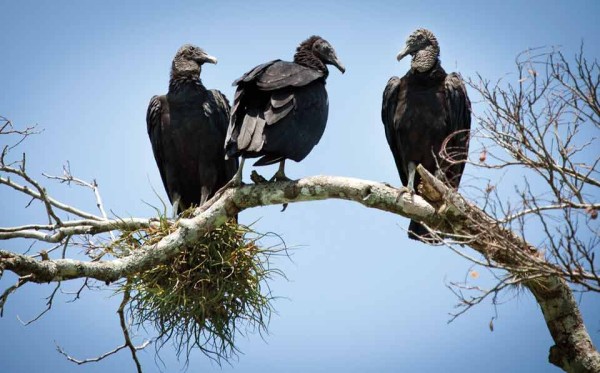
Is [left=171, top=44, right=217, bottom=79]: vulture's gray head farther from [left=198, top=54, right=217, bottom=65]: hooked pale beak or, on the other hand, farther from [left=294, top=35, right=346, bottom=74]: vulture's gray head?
[left=294, top=35, right=346, bottom=74]: vulture's gray head

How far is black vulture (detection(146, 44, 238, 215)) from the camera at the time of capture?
5430mm

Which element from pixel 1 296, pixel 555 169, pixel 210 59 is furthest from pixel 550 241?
pixel 210 59

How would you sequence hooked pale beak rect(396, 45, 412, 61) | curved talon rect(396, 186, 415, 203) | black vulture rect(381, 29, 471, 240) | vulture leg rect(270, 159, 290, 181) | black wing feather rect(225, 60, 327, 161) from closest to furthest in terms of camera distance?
curved talon rect(396, 186, 415, 203), black wing feather rect(225, 60, 327, 161), vulture leg rect(270, 159, 290, 181), black vulture rect(381, 29, 471, 240), hooked pale beak rect(396, 45, 412, 61)

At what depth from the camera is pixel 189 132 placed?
5.41 m

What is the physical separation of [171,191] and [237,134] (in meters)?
1.22

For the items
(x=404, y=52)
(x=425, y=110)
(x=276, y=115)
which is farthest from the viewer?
(x=404, y=52)

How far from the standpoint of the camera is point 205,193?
5457mm

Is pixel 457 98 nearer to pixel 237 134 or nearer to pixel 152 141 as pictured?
pixel 237 134

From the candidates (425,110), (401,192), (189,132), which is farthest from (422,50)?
(189,132)

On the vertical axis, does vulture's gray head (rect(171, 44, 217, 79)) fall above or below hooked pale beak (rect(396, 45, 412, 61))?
above

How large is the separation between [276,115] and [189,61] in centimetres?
133

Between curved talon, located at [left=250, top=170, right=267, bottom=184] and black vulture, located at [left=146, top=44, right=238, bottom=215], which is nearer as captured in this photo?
curved talon, located at [left=250, top=170, right=267, bottom=184]

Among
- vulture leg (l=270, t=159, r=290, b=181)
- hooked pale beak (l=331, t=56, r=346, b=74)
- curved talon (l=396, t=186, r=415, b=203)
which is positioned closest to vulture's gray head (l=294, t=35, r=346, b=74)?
hooked pale beak (l=331, t=56, r=346, b=74)

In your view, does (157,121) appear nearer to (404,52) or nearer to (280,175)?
(280,175)
